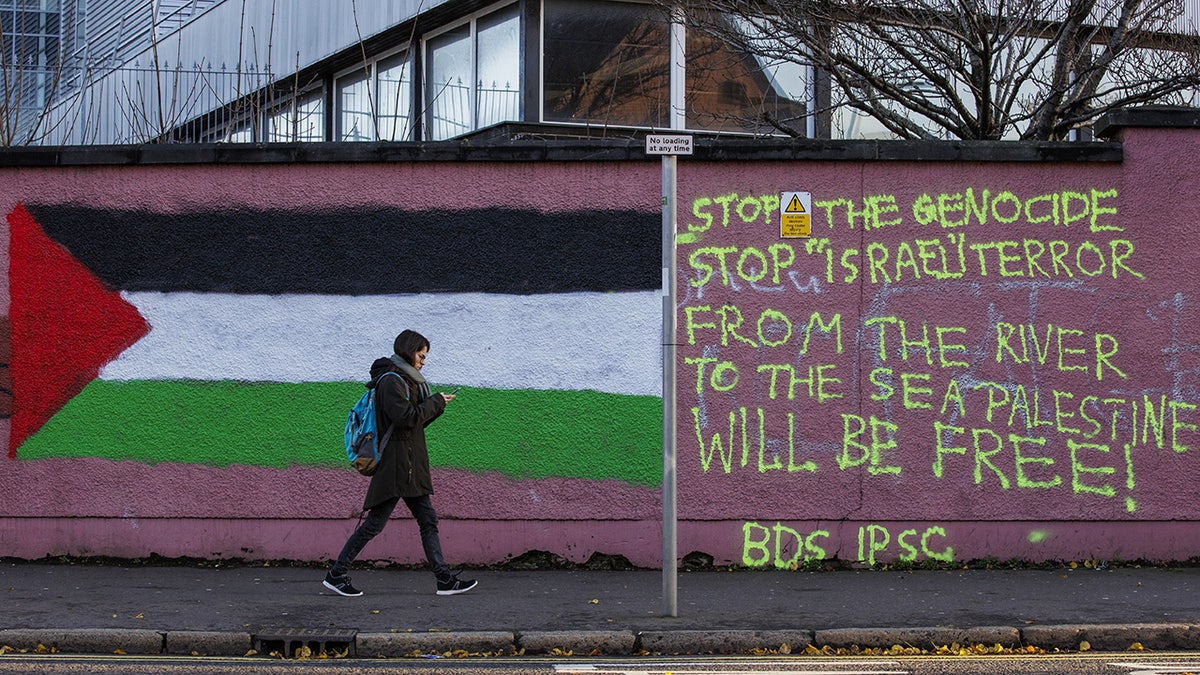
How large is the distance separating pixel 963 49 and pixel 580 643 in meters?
7.68

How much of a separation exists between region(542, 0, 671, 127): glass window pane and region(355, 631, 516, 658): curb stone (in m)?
7.29

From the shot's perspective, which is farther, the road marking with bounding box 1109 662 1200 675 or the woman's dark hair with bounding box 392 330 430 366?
the woman's dark hair with bounding box 392 330 430 366

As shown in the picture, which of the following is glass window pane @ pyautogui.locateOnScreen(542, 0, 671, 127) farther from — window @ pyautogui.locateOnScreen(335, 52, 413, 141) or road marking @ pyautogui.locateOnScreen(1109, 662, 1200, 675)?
road marking @ pyautogui.locateOnScreen(1109, 662, 1200, 675)

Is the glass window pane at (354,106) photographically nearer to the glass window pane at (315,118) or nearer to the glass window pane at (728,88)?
the glass window pane at (315,118)

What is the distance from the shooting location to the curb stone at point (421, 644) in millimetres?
6859

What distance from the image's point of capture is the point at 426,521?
8.17 metres

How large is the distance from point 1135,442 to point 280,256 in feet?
21.1

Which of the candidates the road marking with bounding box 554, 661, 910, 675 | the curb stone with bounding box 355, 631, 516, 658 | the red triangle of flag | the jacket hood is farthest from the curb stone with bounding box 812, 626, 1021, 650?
the red triangle of flag

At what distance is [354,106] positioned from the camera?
15.9 m

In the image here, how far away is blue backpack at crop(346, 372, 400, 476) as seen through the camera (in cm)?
806

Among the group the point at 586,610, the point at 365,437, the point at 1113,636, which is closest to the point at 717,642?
the point at 586,610

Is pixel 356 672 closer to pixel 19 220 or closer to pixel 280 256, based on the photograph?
pixel 280 256

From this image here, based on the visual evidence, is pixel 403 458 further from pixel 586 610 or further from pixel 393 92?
pixel 393 92

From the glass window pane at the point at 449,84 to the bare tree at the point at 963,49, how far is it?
2.98 meters
